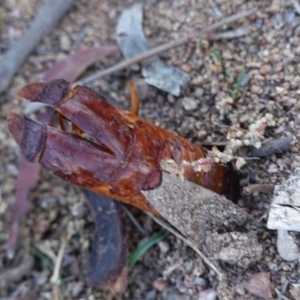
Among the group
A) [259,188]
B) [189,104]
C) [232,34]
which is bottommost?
[259,188]

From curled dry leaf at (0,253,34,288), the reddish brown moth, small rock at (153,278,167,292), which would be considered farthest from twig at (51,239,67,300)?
the reddish brown moth

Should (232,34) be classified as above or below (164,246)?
above

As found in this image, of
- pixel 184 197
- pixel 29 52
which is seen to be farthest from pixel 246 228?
pixel 29 52

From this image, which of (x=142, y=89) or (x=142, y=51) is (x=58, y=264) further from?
(x=142, y=51)

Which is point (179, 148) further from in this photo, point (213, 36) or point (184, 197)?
point (213, 36)

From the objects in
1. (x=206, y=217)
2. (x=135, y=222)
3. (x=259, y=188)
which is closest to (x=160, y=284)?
(x=135, y=222)

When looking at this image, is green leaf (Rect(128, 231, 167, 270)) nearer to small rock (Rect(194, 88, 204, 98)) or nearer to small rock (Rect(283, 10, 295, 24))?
small rock (Rect(194, 88, 204, 98))

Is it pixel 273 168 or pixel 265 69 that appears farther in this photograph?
pixel 265 69
